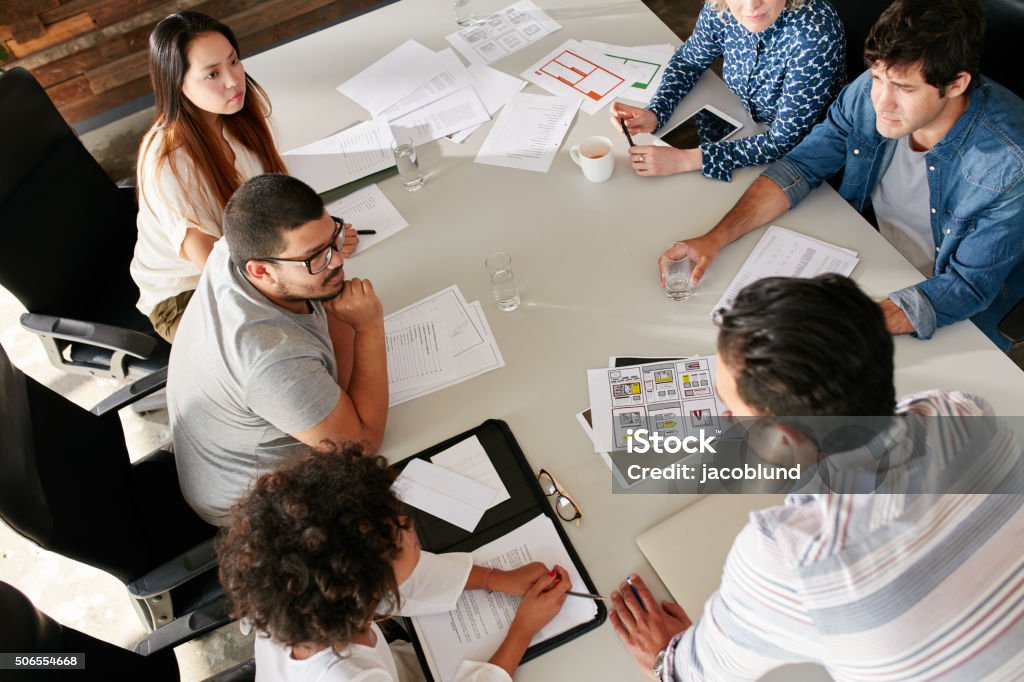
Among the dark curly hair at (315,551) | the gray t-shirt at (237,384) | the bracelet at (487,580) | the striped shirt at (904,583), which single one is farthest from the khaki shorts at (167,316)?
the striped shirt at (904,583)

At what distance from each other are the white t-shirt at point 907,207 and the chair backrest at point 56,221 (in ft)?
6.76

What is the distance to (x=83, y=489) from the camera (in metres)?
1.51

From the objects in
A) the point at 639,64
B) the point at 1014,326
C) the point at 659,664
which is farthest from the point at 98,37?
the point at 1014,326

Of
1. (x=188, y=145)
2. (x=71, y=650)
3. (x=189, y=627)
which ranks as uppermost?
(x=188, y=145)

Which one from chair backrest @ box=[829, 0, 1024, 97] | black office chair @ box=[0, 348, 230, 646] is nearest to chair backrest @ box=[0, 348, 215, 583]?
black office chair @ box=[0, 348, 230, 646]

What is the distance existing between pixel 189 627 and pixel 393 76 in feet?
5.71

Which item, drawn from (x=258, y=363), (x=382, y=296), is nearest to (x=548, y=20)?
(x=382, y=296)

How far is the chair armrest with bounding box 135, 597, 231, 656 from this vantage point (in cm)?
137

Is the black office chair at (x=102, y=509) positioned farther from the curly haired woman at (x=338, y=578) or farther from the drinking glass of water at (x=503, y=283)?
the drinking glass of water at (x=503, y=283)

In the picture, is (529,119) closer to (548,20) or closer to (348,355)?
(548,20)

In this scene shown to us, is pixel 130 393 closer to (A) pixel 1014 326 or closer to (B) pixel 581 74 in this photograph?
(B) pixel 581 74

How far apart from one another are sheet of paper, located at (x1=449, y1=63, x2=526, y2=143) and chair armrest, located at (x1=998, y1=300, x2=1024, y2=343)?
1.42 m

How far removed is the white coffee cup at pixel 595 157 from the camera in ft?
6.23

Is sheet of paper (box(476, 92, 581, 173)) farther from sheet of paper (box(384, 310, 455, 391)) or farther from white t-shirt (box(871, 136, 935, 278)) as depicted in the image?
white t-shirt (box(871, 136, 935, 278))
